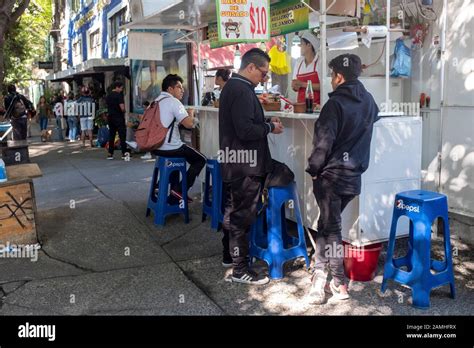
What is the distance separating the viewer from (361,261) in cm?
455

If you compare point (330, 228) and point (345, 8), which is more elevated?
point (345, 8)

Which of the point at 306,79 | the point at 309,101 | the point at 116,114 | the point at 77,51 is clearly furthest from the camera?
the point at 77,51

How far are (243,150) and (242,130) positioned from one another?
22 centimetres

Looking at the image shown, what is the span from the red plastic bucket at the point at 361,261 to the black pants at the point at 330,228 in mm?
396

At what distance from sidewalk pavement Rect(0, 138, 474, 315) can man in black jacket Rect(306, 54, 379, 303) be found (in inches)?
13.1

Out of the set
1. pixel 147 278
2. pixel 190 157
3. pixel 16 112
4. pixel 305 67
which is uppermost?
pixel 305 67

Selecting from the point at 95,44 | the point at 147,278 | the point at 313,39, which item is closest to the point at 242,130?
the point at 147,278

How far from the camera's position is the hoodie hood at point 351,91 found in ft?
13.1

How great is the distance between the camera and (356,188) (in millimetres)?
4137

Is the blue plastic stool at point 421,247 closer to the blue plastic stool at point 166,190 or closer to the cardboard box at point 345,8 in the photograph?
the cardboard box at point 345,8

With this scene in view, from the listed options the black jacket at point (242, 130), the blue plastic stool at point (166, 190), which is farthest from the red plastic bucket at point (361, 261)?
the blue plastic stool at point (166, 190)

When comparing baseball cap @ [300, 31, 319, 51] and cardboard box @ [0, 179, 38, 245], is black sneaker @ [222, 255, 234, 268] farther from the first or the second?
baseball cap @ [300, 31, 319, 51]

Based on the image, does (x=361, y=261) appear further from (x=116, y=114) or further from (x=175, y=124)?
(x=116, y=114)
